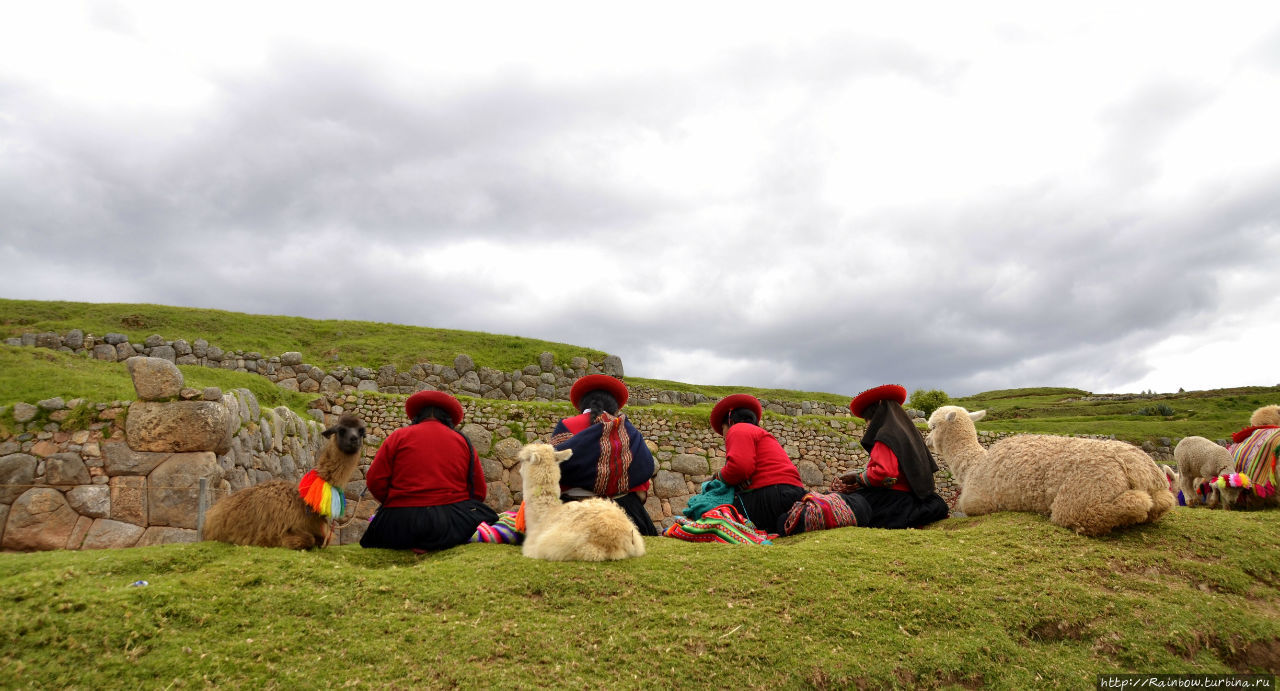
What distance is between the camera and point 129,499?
25.4 ft

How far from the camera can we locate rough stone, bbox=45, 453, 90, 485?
24.8 ft

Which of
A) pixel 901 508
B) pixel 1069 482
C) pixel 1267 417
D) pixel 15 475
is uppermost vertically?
pixel 1267 417

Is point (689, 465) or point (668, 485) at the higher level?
point (689, 465)

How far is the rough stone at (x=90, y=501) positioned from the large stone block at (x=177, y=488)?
0.44 meters

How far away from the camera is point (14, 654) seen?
108 inches

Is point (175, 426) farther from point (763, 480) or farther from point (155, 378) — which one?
point (763, 480)

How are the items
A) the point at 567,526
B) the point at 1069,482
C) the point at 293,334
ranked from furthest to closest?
the point at 293,334
the point at 1069,482
the point at 567,526

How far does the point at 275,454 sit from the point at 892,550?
398 inches

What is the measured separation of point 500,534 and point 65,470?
595cm

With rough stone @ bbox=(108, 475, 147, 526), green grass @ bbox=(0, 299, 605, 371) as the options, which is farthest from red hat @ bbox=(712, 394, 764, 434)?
green grass @ bbox=(0, 299, 605, 371)

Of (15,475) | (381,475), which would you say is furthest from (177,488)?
(381,475)

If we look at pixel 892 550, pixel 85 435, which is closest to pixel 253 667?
pixel 892 550

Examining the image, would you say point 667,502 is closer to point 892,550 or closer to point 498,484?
point 498,484

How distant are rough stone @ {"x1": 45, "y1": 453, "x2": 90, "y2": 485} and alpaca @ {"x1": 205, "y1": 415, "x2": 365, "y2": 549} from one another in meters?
4.27
